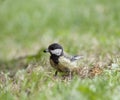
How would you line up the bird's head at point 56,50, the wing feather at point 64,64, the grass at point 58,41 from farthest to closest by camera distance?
the bird's head at point 56,50
the wing feather at point 64,64
the grass at point 58,41

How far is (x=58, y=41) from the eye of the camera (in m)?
12.6

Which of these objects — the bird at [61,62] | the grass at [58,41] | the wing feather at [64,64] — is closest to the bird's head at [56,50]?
the bird at [61,62]

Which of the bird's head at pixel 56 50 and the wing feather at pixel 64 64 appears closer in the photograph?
the wing feather at pixel 64 64

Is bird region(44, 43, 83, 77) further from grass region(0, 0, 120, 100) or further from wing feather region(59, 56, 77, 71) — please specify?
grass region(0, 0, 120, 100)

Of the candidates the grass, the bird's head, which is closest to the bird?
the bird's head

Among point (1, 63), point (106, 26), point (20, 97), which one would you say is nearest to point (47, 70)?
point (20, 97)

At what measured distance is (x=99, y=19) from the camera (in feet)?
49.8

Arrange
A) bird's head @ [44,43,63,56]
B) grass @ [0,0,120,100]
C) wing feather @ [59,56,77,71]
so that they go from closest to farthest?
grass @ [0,0,120,100] < wing feather @ [59,56,77,71] < bird's head @ [44,43,63,56]

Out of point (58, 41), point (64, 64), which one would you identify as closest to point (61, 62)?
point (64, 64)

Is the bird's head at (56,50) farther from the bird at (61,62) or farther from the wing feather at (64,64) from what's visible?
the wing feather at (64,64)

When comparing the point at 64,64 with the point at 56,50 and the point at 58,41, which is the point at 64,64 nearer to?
the point at 56,50

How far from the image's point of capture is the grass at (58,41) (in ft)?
22.8

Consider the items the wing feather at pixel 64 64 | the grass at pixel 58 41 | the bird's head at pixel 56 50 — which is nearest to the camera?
the grass at pixel 58 41

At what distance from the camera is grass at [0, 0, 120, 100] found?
6.96 m
